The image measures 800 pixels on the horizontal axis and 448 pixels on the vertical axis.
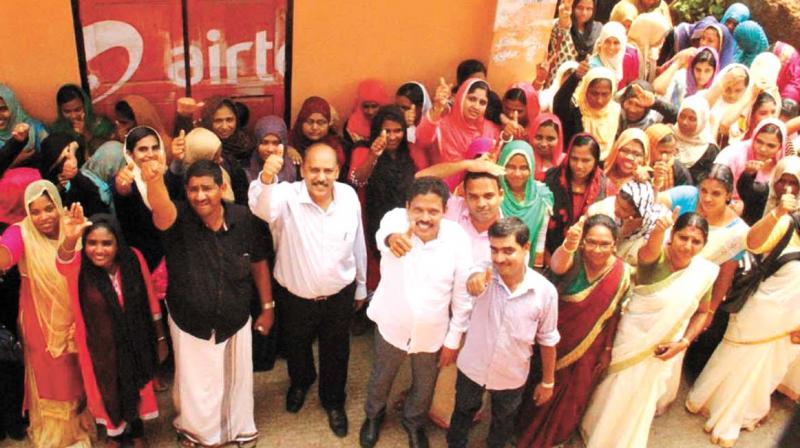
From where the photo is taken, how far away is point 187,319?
3650 millimetres

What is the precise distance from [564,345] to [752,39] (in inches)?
182

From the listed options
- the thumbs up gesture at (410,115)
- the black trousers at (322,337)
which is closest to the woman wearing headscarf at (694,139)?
the thumbs up gesture at (410,115)

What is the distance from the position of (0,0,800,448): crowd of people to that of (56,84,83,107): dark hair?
16 mm

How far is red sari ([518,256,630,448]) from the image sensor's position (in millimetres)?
3787

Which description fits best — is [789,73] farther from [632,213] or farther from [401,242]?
[401,242]

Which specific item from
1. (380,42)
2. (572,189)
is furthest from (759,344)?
(380,42)

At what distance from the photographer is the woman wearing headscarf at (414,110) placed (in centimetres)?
486

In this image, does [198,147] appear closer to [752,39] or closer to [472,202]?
[472,202]

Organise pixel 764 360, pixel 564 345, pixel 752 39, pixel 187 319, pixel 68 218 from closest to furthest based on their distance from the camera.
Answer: pixel 68 218, pixel 187 319, pixel 564 345, pixel 764 360, pixel 752 39

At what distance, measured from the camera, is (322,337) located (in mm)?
4180

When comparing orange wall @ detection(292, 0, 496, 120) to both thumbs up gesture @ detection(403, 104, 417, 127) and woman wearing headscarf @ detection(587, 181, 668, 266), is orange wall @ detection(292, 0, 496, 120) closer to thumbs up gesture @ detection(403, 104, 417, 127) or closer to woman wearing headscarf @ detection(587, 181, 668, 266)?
thumbs up gesture @ detection(403, 104, 417, 127)

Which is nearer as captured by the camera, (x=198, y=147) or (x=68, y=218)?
(x=68, y=218)

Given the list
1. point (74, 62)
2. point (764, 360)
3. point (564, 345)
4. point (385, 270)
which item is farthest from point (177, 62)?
point (764, 360)

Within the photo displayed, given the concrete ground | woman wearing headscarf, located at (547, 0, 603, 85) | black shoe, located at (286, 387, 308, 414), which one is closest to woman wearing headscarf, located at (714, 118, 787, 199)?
the concrete ground
